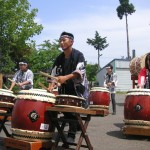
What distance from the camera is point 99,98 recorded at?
37.5 feet

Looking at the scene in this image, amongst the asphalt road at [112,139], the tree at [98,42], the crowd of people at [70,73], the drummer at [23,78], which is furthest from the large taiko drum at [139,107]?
the tree at [98,42]

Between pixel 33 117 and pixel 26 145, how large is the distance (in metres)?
0.38

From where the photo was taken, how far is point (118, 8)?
64062 millimetres

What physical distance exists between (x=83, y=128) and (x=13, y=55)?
1784 cm

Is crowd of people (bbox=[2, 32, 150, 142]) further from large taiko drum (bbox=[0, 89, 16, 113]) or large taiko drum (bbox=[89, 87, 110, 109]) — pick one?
large taiko drum (bbox=[89, 87, 110, 109])

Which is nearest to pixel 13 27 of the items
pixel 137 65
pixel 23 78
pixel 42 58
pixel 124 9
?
pixel 42 58

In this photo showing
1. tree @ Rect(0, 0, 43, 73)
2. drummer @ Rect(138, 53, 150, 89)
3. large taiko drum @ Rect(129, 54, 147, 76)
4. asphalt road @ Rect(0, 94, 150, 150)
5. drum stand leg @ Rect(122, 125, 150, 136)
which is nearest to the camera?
asphalt road @ Rect(0, 94, 150, 150)

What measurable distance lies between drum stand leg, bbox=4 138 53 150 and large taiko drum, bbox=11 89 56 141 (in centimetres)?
7

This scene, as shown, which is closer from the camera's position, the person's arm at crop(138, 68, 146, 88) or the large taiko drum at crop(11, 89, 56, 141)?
the large taiko drum at crop(11, 89, 56, 141)

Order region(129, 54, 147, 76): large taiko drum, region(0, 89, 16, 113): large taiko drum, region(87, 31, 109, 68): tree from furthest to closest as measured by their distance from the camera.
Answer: region(87, 31, 109, 68): tree → region(129, 54, 147, 76): large taiko drum → region(0, 89, 16, 113): large taiko drum

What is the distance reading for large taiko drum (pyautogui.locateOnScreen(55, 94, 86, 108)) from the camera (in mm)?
5062

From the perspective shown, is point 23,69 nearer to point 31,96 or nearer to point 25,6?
point 31,96

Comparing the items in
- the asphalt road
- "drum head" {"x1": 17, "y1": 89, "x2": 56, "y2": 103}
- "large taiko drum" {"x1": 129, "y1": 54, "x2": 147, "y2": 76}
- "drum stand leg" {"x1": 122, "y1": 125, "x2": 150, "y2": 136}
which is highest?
"large taiko drum" {"x1": 129, "y1": 54, "x2": 147, "y2": 76}

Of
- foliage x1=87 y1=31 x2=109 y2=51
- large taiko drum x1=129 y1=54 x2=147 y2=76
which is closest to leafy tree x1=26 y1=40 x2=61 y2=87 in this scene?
large taiko drum x1=129 y1=54 x2=147 y2=76
